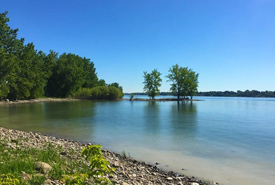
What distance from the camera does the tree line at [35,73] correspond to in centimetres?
4497

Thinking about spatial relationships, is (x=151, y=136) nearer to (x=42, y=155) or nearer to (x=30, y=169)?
(x=42, y=155)

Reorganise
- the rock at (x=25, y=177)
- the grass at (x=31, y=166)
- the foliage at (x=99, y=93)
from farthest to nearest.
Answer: the foliage at (x=99, y=93), the grass at (x=31, y=166), the rock at (x=25, y=177)

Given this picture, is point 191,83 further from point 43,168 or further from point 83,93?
point 43,168

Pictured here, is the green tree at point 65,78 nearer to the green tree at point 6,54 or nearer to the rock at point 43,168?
the green tree at point 6,54

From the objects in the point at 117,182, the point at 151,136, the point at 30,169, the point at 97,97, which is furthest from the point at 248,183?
the point at 97,97

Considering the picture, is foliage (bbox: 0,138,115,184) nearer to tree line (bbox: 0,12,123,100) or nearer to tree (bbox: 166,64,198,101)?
tree line (bbox: 0,12,123,100)

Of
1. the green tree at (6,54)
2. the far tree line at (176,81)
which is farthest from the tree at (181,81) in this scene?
the green tree at (6,54)

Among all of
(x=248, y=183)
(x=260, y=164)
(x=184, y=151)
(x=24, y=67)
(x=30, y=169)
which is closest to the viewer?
(x=30, y=169)

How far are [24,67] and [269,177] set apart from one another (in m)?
60.1

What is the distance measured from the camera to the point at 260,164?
9.40 m

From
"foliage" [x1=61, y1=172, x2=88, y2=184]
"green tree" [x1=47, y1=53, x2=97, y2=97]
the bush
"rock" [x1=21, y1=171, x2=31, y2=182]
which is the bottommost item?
"rock" [x1=21, y1=171, x2=31, y2=182]

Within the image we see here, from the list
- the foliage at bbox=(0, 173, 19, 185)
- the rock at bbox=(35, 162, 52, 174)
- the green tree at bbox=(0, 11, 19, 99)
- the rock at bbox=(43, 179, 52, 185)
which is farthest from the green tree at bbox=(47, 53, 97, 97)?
the foliage at bbox=(0, 173, 19, 185)

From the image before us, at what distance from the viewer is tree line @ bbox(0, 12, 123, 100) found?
45.0 m

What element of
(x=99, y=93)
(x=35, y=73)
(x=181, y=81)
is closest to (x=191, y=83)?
(x=181, y=81)
